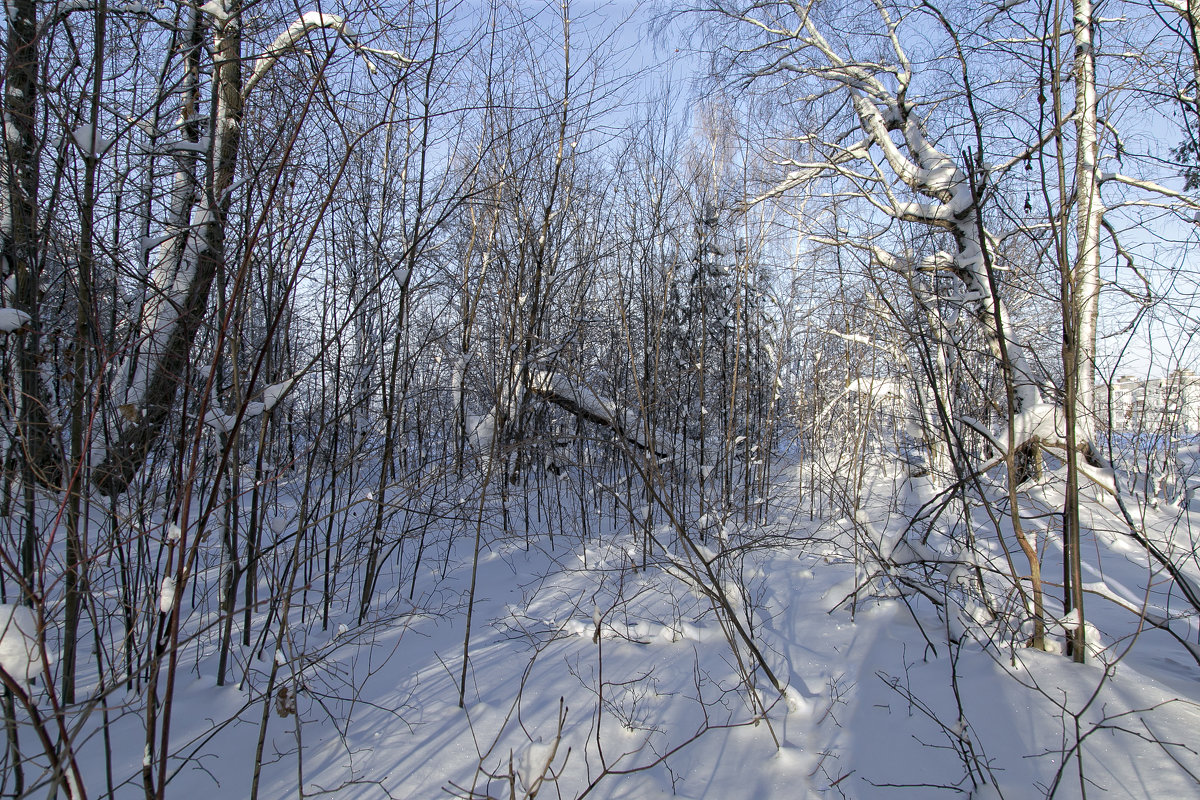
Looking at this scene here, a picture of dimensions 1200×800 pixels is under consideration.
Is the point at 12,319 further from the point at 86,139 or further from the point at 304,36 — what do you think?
the point at 304,36

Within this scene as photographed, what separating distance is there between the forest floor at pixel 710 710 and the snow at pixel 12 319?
1104 mm

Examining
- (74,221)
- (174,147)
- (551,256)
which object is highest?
(551,256)

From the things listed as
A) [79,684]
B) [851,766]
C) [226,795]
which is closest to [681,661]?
[851,766]

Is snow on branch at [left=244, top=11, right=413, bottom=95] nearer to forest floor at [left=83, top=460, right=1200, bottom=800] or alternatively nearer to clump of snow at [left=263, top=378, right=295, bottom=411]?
clump of snow at [left=263, top=378, right=295, bottom=411]

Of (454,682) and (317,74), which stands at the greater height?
(317,74)

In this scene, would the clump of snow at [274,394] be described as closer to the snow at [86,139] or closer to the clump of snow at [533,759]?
the snow at [86,139]

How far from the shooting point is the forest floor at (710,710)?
1.89 meters

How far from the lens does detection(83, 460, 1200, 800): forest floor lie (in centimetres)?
189

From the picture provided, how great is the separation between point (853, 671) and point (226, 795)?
2516 millimetres

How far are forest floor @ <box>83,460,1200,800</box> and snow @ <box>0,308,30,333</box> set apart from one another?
3.62 ft

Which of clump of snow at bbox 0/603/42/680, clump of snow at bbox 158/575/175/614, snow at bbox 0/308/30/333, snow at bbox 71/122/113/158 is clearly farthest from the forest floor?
snow at bbox 71/122/113/158

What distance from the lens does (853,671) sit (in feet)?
8.79

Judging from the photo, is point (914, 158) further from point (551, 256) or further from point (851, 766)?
point (851, 766)

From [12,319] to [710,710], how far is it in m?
2.67
